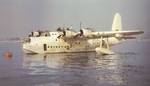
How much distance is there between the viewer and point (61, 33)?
36.8m

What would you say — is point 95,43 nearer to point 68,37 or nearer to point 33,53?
point 68,37

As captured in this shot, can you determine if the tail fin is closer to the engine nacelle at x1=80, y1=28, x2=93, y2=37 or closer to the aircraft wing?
the aircraft wing

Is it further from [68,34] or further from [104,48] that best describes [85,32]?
[104,48]

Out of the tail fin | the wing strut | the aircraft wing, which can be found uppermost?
the tail fin

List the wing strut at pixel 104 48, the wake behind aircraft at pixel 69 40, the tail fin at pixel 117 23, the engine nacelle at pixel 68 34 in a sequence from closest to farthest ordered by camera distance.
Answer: the wing strut at pixel 104 48
the wake behind aircraft at pixel 69 40
the engine nacelle at pixel 68 34
the tail fin at pixel 117 23

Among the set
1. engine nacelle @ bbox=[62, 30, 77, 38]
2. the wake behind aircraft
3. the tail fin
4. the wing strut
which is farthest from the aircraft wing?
the tail fin

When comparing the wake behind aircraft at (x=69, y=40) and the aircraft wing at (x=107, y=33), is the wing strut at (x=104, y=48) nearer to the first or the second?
the wake behind aircraft at (x=69, y=40)

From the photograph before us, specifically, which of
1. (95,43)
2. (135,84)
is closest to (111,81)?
(135,84)

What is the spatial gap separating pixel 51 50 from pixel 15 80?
21.2 meters

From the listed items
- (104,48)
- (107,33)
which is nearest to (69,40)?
(104,48)

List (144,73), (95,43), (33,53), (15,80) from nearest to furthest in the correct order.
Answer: (15,80) < (144,73) < (33,53) < (95,43)

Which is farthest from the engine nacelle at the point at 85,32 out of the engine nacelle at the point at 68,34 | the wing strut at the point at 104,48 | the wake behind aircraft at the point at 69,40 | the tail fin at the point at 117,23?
the tail fin at the point at 117,23

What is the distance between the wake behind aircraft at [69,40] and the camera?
117 feet

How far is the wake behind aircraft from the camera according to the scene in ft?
117
